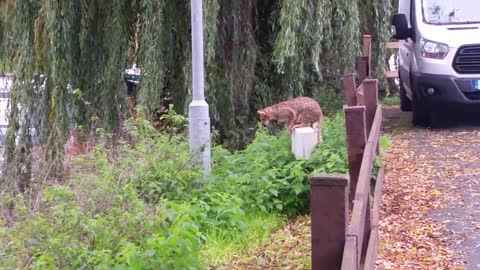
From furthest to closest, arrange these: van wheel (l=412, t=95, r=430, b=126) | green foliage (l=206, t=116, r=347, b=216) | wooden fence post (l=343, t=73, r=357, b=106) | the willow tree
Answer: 1. van wheel (l=412, t=95, r=430, b=126)
2. the willow tree
3. wooden fence post (l=343, t=73, r=357, b=106)
4. green foliage (l=206, t=116, r=347, b=216)

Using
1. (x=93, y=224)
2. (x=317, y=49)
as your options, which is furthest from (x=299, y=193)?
(x=317, y=49)

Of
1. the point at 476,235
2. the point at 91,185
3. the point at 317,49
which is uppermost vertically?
the point at 317,49

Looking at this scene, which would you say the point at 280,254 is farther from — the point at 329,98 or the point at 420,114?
the point at 329,98

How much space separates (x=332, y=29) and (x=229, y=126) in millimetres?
2107

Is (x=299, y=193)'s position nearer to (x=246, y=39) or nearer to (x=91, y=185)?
(x=91, y=185)

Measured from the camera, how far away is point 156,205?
7.23m

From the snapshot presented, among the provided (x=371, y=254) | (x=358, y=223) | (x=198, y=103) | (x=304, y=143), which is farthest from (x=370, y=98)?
(x=358, y=223)

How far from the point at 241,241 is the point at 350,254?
403 centimetres

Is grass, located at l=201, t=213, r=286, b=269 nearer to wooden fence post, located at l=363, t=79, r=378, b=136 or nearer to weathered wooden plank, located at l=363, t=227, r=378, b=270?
weathered wooden plank, located at l=363, t=227, r=378, b=270

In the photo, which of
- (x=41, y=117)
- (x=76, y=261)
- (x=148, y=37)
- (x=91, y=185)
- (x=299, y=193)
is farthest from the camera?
(x=41, y=117)

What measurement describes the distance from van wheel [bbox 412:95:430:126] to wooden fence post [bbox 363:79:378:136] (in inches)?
184

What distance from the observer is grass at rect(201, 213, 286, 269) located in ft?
22.3

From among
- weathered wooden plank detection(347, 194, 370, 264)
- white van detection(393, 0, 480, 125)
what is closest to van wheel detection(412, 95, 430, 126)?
white van detection(393, 0, 480, 125)

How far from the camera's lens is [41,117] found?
12.3 meters
